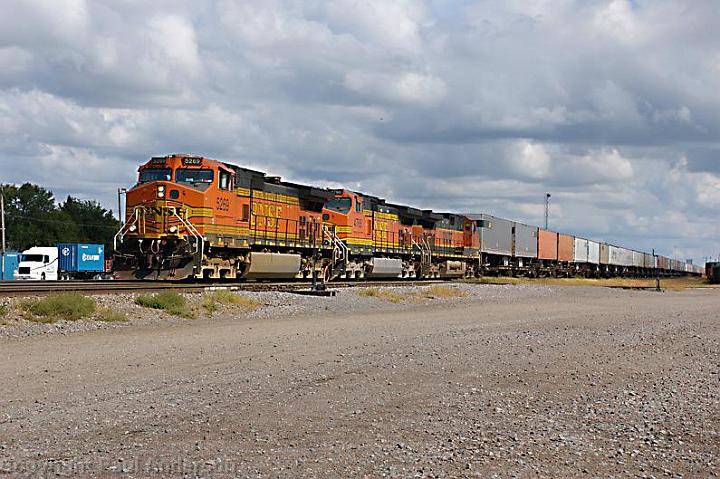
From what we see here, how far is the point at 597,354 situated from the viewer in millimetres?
11773

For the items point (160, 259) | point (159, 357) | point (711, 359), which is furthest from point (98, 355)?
point (160, 259)

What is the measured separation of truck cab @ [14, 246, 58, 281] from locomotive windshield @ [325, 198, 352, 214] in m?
24.2

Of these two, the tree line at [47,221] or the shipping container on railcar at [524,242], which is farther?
the tree line at [47,221]

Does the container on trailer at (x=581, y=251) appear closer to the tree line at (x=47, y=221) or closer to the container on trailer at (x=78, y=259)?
the container on trailer at (x=78, y=259)

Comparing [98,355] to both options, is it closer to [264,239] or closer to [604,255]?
[264,239]

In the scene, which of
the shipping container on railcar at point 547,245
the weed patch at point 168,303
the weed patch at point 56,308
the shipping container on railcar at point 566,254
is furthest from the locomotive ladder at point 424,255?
the weed patch at point 56,308

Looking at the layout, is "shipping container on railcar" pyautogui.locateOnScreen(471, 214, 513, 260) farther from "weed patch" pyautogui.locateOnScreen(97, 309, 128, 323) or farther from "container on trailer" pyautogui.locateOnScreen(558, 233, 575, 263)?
"weed patch" pyautogui.locateOnScreen(97, 309, 128, 323)

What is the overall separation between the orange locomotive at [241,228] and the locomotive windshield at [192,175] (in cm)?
3

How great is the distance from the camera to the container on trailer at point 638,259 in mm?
73938

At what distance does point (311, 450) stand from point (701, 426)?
3643 millimetres

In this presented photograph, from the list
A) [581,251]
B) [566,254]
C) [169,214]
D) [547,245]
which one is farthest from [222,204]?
[581,251]

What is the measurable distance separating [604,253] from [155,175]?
5011cm

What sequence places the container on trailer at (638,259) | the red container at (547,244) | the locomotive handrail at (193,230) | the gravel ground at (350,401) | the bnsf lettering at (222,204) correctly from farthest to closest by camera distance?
the container on trailer at (638,259) → the red container at (547,244) → the bnsf lettering at (222,204) → the locomotive handrail at (193,230) → the gravel ground at (350,401)

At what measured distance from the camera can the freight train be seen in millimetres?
21672
